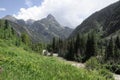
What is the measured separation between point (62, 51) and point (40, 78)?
179 metres

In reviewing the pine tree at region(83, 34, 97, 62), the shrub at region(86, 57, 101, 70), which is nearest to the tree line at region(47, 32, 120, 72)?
the pine tree at region(83, 34, 97, 62)

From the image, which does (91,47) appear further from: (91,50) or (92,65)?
(92,65)

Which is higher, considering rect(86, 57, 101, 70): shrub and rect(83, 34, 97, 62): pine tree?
rect(83, 34, 97, 62): pine tree

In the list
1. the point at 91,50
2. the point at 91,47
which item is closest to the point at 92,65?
the point at 91,50

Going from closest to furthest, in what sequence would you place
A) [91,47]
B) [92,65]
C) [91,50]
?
1. [92,65]
2. [91,50]
3. [91,47]

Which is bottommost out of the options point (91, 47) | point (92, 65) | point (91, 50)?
point (92, 65)

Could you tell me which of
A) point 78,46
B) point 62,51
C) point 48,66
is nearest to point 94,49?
point 78,46

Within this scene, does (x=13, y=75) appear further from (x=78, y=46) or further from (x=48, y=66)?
(x=78, y=46)

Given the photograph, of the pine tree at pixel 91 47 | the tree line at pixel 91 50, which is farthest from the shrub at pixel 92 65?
the pine tree at pixel 91 47

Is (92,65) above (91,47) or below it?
below

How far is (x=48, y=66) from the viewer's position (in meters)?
16.0

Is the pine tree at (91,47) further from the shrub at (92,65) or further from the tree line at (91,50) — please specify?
the shrub at (92,65)

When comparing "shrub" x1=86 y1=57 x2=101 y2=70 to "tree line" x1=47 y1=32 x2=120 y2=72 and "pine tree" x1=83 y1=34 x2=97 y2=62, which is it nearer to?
"tree line" x1=47 y1=32 x2=120 y2=72

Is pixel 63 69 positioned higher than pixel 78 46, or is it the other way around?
pixel 78 46
